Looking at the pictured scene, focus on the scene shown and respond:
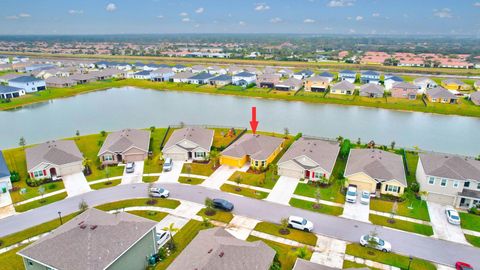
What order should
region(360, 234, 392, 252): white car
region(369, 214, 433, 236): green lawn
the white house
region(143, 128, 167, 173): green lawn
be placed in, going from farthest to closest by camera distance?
the white house
region(143, 128, 167, 173): green lawn
region(369, 214, 433, 236): green lawn
region(360, 234, 392, 252): white car

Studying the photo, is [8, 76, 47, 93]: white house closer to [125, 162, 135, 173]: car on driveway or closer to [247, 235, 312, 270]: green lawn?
[125, 162, 135, 173]: car on driveway

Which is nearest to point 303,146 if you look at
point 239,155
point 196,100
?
point 239,155

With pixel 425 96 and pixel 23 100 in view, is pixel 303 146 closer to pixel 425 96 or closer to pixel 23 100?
pixel 425 96

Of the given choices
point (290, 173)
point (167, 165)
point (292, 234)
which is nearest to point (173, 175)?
point (167, 165)

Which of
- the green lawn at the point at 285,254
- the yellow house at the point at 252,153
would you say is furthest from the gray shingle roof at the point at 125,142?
the green lawn at the point at 285,254

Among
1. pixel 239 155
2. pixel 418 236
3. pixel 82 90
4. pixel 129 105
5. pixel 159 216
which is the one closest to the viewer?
pixel 418 236

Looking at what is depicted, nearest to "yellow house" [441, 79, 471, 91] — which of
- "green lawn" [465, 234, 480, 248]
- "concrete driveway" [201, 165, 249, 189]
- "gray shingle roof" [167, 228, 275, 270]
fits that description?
"green lawn" [465, 234, 480, 248]
